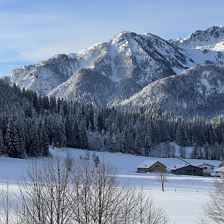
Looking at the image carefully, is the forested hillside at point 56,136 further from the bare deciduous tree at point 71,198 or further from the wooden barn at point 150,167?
the bare deciduous tree at point 71,198

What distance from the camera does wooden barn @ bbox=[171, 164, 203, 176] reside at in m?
146

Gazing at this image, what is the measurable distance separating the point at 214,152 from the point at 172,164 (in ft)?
126

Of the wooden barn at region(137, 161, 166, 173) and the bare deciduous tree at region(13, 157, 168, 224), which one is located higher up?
the bare deciduous tree at region(13, 157, 168, 224)

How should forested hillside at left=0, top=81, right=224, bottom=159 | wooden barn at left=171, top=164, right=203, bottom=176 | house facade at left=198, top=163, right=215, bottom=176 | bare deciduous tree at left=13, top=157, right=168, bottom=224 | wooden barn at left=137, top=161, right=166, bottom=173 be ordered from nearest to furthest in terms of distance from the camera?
bare deciduous tree at left=13, top=157, right=168, bottom=224 → forested hillside at left=0, top=81, right=224, bottom=159 → wooden barn at left=137, top=161, right=166, bottom=173 → wooden barn at left=171, top=164, right=203, bottom=176 → house facade at left=198, top=163, right=215, bottom=176

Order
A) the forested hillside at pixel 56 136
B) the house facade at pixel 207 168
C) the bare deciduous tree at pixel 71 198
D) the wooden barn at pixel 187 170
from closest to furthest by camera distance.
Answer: the bare deciduous tree at pixel 71 198
the forested hillside at pixel 56 136
the wooden barn at pixel 187 170
the house facade at pixel 207 168

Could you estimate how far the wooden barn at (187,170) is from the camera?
480 feet

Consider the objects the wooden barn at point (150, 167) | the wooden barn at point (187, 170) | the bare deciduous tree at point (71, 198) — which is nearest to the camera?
the bare deciduous tree at point (71, 198)

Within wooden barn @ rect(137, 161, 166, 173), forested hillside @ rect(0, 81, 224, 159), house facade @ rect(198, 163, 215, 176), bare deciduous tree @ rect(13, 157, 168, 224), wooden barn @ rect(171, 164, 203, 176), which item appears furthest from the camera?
house facade @ rect(198, 163, 215, 176)

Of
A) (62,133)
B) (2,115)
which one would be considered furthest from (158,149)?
(2,115)

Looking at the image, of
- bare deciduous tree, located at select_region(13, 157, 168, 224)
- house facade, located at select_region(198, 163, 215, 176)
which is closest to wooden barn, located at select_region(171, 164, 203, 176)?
house facade, located at select_region(198, 163, 215, 176)

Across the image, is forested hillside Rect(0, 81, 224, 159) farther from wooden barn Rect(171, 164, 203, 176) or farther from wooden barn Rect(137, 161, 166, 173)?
wooden barn Rect(171, 164, 203, 176)

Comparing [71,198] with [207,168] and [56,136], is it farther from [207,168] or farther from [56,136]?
[56,136]

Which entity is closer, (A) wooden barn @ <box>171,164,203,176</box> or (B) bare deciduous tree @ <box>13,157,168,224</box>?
(B) bare deciduous tree @ <box>13,157,168,224</box>

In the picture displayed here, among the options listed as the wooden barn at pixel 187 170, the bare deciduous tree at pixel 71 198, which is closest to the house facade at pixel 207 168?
the wooden barn at pixel 187 170
